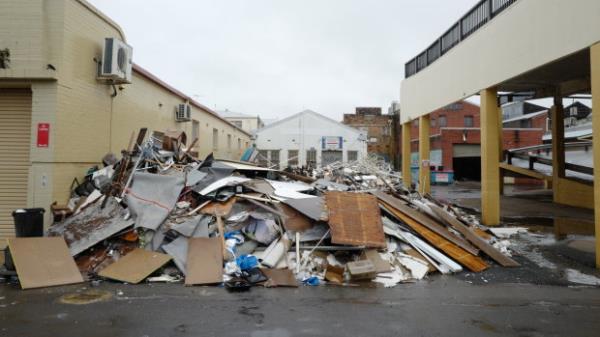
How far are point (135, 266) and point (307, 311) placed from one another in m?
3.13

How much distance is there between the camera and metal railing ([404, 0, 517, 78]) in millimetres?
11094

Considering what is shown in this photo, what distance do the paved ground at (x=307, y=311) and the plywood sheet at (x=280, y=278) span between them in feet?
0.68

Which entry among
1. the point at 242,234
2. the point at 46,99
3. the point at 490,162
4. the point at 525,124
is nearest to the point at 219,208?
the point at 242,234

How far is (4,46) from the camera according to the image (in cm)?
779

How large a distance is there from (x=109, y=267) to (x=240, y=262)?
2156 mm

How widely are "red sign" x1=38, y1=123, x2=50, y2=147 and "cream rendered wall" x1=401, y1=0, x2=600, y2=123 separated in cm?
1076

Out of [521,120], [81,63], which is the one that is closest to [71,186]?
[81,63]

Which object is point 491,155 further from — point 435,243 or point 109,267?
point 109,267

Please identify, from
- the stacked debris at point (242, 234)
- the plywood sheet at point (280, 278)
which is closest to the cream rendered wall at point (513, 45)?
the stacked debris at point (242, 234)

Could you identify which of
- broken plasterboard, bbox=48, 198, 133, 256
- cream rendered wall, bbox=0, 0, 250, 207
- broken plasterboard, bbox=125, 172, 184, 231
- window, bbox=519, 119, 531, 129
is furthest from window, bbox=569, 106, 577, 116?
broken plasterboard, bbox=48, 198, 133, 256

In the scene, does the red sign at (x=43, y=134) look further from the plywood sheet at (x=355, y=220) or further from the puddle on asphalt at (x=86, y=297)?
the plywood sheet at (x=355, y=220)

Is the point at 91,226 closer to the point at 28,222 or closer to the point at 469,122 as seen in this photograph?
the point at 28,222

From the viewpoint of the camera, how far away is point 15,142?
8.13m

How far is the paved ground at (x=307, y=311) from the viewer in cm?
428
